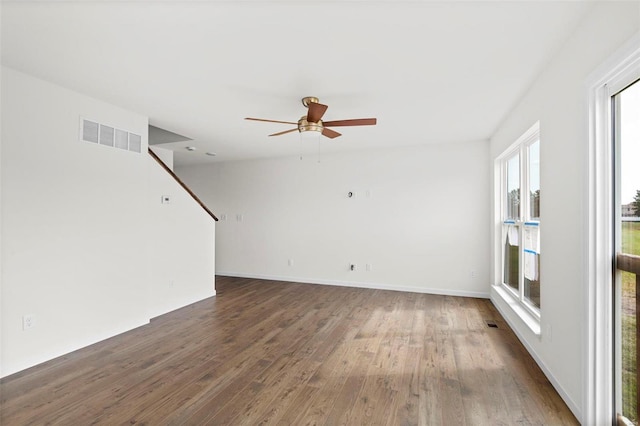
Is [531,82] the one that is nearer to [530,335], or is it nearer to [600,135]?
[600,135]

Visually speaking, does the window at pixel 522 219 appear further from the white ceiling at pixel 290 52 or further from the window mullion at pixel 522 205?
the white ceiling at pixel 290 52

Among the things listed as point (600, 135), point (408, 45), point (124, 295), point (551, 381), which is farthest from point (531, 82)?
point (124, 295)

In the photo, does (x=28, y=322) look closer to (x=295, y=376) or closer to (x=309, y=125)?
(x=295, y=376)

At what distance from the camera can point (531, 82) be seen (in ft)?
8.68

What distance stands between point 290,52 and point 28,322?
3.15m

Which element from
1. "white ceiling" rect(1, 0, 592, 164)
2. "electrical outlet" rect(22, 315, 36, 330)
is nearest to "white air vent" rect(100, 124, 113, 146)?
"white ceiling" rect(1, 0, 592, 164)

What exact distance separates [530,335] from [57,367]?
424 cm

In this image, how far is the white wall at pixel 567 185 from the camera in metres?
1.66

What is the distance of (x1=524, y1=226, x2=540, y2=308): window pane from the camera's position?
9.52ft

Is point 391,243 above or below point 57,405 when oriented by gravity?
above

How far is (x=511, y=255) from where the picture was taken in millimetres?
3971

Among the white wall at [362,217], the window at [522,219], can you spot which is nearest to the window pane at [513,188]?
the window at [522,219]

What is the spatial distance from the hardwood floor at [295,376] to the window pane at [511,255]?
2.01ft

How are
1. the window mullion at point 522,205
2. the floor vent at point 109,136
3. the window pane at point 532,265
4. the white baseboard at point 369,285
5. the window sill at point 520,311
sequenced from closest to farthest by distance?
the window sill at point 520,311, the window pane at point 532,265, the floor vent at point 109,136, the window mullion at point 522,205, the white baseboard at point 369,285
